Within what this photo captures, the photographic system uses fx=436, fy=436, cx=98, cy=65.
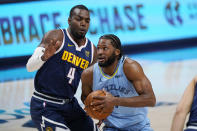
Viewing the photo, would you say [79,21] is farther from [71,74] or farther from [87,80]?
[87,80]

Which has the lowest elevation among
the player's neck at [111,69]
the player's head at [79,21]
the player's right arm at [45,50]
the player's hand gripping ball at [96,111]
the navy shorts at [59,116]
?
the navy shorts at [59,116]

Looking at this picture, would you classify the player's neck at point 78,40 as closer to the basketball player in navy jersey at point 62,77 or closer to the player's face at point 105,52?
the basketball player in navy jersey at point 62,77

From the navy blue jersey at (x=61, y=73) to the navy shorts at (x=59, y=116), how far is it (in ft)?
0.42

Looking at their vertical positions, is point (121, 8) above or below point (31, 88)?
above

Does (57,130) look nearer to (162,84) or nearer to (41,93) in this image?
(41,93)

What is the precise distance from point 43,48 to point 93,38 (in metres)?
9.39

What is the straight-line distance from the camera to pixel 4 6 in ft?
42.4

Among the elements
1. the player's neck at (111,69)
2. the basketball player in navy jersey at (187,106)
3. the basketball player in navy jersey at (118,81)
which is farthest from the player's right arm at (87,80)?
the basketball player in navy jersey at (187,106)

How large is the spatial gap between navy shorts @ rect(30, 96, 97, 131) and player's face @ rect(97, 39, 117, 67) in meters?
0.84

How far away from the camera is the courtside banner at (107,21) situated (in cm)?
1298

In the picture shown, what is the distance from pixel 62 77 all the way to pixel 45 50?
417 mm

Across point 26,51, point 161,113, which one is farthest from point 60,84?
point 26,51

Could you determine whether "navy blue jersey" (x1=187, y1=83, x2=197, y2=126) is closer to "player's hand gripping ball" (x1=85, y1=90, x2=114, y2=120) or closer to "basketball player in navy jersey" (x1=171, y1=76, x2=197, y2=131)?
"basketball player in navy jersey" (x1=171, y1=76, x2=197, y2=131)

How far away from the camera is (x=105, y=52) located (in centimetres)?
450
